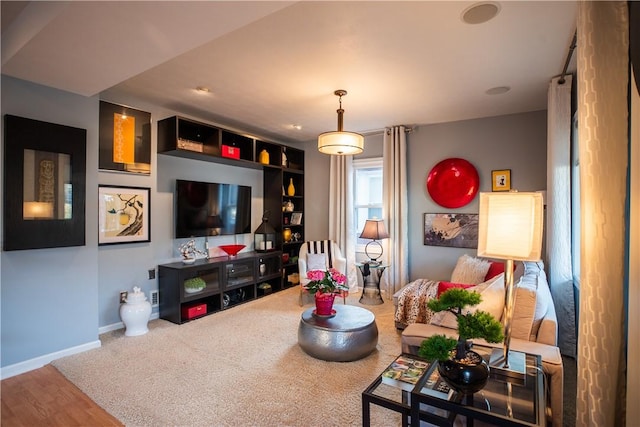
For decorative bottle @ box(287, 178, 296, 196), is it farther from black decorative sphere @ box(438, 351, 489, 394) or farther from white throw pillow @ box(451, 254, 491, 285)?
black decorative sphere @ box(438, 351, 489, 394)

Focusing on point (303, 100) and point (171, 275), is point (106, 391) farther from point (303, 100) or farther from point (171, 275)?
point (303, 100)

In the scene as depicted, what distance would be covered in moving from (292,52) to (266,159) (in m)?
2.66

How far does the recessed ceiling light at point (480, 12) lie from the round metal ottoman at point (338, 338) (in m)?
2.47

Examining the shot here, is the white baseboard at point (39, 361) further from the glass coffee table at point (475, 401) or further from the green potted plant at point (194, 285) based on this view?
the glass coffee table at point (475, 401)

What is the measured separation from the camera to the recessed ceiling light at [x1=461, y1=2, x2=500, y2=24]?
6.68 ft

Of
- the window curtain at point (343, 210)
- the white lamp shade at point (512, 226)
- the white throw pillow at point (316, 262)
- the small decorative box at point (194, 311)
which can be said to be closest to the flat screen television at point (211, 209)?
the small decorative box at point (194, 311)

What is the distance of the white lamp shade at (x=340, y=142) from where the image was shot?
328 cm

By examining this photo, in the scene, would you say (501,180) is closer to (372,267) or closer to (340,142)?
(372,267)

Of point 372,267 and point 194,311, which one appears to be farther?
point 372,267

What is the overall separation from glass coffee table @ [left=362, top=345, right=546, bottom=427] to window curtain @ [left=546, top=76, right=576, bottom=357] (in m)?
1.67

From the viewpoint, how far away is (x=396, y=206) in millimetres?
4945

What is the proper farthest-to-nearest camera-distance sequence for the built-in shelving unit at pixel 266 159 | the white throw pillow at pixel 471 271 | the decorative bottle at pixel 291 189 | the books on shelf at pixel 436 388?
1. the decorative bottle at pixel 291 189
2. the built-in shelving unit at pixel 266 159
3. the white throw pillow at pixel 471 271
4. the books on shelf at pixel 436 388

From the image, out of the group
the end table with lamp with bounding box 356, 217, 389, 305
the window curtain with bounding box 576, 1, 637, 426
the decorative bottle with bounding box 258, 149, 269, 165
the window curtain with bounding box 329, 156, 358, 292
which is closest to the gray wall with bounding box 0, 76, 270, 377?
the decorative bottle with bounding box 258, 149, 269, 165

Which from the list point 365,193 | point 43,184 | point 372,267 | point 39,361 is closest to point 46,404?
point 39,361
